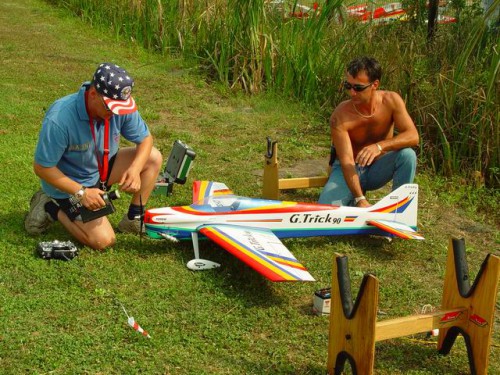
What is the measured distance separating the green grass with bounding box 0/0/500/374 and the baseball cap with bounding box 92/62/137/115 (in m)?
1.18

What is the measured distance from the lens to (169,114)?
9.38m

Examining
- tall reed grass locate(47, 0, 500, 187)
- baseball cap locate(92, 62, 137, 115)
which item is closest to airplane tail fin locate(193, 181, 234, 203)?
baseball cap locate(92, 62, 137, 115)

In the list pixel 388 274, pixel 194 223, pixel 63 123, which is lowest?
pixel 388 274

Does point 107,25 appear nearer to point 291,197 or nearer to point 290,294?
point 291,197

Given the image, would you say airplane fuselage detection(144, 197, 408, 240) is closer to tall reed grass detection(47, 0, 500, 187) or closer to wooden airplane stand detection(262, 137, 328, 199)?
wooden airplane stand detection(262, 137, 328, 199)

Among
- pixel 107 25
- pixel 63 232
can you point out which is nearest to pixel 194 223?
pixel 63 232

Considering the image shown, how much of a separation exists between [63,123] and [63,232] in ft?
3.61

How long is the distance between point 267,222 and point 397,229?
1090 millimetres

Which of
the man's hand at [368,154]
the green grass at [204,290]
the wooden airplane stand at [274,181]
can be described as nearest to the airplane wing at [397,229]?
the green grass at [204,290]

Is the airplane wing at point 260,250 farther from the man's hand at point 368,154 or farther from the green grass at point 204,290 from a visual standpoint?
the man's hand at point 368,154

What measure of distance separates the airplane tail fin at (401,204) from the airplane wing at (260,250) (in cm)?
102

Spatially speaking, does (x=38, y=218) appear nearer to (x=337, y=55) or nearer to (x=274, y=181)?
(x=274, y=181)

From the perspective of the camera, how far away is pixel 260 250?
195 inches

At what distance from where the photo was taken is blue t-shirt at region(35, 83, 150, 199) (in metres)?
4.88
